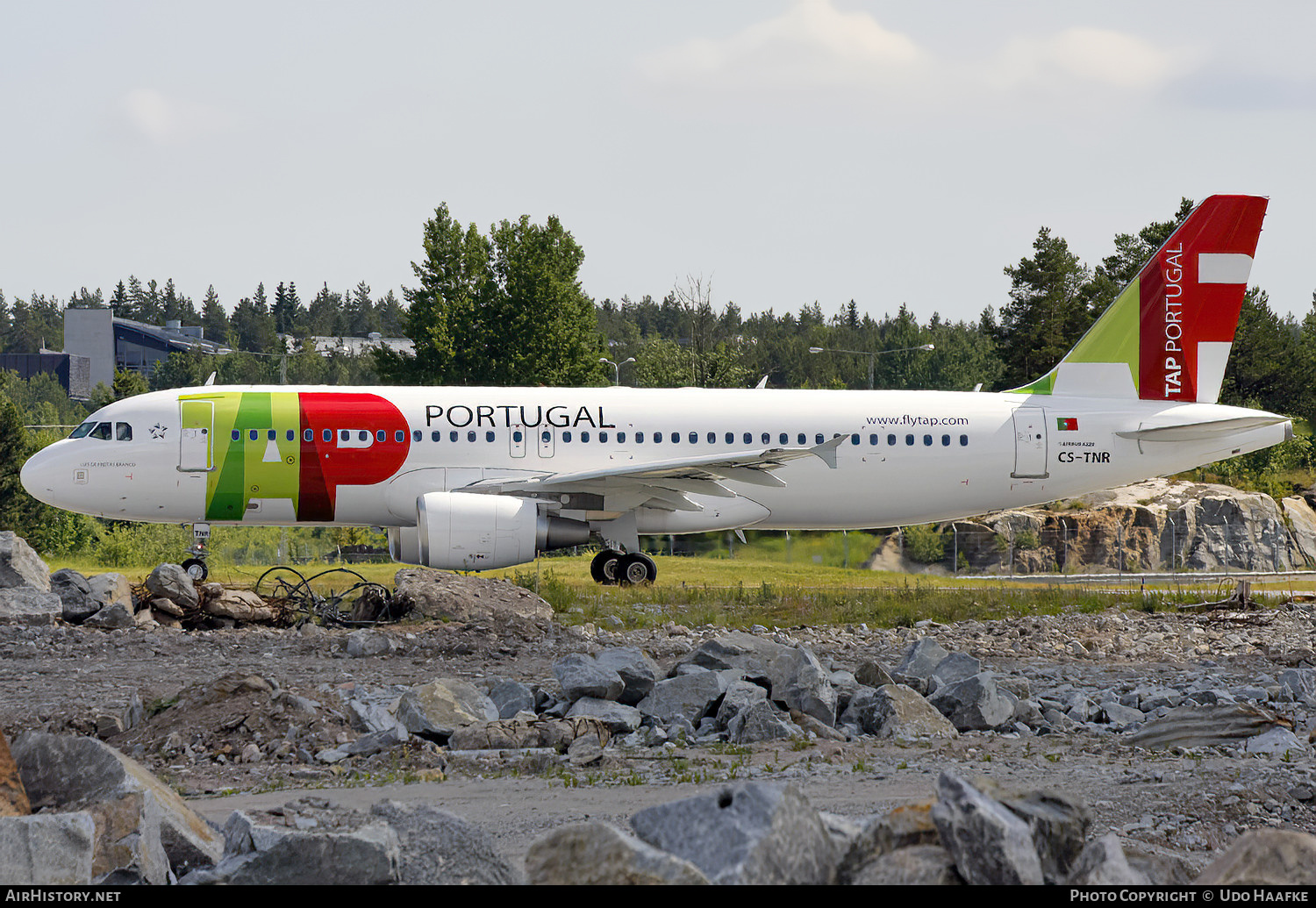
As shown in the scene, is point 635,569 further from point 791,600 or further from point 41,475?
point 41,475

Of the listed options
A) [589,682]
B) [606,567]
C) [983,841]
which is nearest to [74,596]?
[606,567]

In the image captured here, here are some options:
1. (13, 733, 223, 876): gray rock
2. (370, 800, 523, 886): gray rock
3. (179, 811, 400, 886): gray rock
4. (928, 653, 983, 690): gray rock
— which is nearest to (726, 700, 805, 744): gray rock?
(928, 653, 983, 690): gray rock

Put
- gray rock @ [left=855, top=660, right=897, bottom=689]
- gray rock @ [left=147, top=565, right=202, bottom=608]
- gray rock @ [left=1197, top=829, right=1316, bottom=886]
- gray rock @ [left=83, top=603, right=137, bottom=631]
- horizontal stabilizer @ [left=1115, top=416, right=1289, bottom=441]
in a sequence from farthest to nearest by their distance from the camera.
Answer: horizontal stabilizer @ [left=1115, top=416, right=1289, bottom=441], gray rock @ [left=147, top=565, right=202, bottom=608], gray rock @ [left=83, top=603, right=137, bottom=631], gray rock @ [left=855, top=660, right=897, bottom=689], gray rock @ [left=1197, top=829, right=1316, bottom=886]

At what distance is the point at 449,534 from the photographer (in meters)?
19.4

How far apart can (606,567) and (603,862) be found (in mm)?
16735

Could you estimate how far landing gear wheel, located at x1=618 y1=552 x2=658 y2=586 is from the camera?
21.6m

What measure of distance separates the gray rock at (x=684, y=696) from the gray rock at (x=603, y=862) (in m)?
5.59

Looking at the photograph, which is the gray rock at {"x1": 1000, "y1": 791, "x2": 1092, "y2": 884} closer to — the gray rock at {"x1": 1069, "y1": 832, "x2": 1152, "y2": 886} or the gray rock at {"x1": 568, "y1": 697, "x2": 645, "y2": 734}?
the gray rock at {"x1": 1069, "y1": 832, "x2": 1152, "y2": 886}

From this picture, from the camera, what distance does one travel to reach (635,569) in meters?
21.6

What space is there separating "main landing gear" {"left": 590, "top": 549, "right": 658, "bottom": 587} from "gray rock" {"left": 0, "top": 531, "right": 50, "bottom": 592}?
849cm

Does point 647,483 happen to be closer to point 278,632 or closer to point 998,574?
point 278,632

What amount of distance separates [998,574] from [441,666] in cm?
2349

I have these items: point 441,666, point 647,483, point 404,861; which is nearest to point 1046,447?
point 647,483

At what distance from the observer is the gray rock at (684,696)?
423 inches
